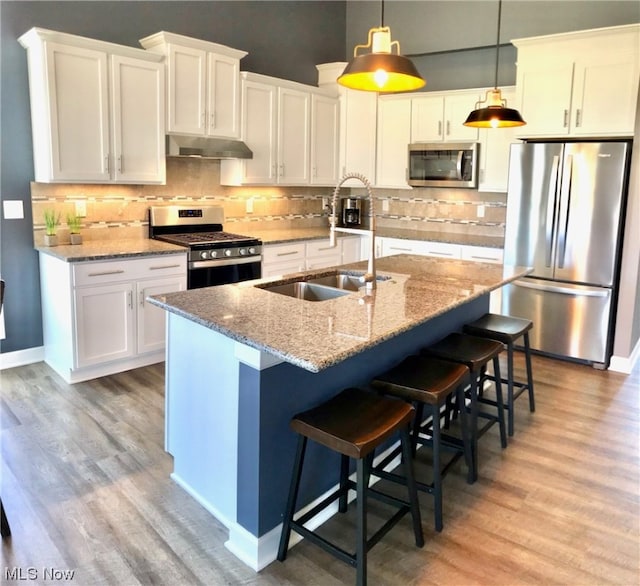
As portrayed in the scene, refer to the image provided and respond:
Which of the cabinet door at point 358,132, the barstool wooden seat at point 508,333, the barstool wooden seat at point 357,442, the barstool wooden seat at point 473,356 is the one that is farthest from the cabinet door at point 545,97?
the barstool wooden seat at point 357,442

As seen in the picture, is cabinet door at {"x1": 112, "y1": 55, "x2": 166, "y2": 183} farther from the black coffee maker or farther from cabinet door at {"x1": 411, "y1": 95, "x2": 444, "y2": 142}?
cabinet door at {"x1": 411, "y1": 95, "x2": 444, "y2": 142}

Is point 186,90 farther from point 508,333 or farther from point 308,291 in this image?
point 508,333

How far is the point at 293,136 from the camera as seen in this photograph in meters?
5.49

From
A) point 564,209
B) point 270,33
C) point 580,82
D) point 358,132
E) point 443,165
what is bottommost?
point 564,209

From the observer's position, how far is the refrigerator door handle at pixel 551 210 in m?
4.39

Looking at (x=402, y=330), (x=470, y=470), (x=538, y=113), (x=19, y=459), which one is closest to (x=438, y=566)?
(x=470, y=470)

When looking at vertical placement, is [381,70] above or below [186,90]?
below

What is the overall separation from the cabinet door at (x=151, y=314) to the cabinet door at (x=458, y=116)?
2.93 metres

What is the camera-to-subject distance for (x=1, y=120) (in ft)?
12.8

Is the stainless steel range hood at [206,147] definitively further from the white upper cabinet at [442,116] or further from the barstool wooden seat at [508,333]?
the barstool wooden seat at [508,333]

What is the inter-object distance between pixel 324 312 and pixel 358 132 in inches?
157

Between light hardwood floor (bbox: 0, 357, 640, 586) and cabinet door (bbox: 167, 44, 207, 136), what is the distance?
87.4 inches

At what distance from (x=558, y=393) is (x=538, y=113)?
87.9 inches

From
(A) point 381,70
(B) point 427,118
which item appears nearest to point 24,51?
(A) point 381,70
